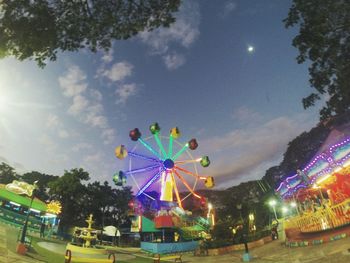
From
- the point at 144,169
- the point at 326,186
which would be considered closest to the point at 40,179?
the point at 144,169

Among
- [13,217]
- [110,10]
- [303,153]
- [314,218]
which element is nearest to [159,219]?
[13,217]

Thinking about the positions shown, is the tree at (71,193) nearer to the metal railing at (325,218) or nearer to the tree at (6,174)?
the tree at (6,174)

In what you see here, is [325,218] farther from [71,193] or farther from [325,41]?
[71,193]

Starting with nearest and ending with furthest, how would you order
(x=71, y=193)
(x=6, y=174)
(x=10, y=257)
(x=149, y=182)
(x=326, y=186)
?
(x=10, y=257) → (x=326, y=186) → (x=149, y=182) → (x=71, y=193) → (x=6, y=174)

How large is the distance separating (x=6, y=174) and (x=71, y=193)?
85.4ft

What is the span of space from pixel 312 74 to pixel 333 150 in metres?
4.56

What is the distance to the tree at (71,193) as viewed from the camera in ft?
138

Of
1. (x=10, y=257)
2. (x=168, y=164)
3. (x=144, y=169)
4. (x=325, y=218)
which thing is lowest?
(x=10, y=257)

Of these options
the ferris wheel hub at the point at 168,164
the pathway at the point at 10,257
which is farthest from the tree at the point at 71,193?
the pathway at the point at 10,257

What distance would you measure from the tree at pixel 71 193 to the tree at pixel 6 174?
2202 cm

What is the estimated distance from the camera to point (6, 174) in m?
58.4

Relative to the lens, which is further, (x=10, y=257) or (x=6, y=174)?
(x=6, y=174)

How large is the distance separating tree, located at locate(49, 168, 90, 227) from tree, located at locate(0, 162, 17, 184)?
72.2ft

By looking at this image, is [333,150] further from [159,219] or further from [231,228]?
[159,219]
